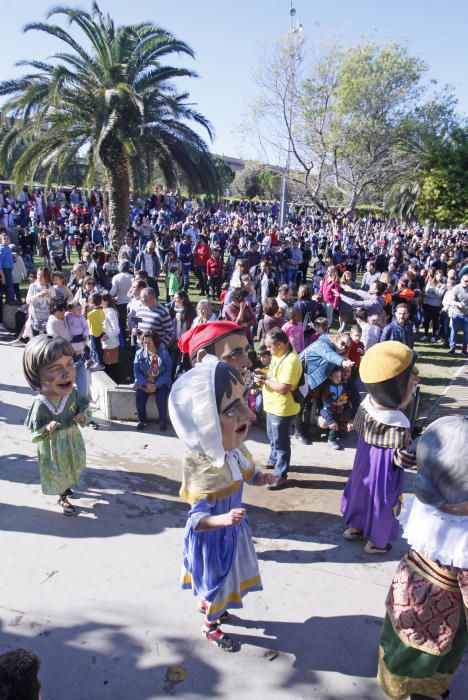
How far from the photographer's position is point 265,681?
297 centimetres

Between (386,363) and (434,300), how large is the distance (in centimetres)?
811

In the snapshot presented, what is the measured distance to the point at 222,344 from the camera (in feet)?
11.9

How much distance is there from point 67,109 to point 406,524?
12.5 meters

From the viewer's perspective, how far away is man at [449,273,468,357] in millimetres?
10195

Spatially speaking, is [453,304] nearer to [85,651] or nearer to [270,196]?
[85,651]

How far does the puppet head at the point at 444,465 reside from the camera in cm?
233

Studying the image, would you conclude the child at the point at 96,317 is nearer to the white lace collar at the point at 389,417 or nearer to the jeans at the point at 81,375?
the jeans at the point at 81,375

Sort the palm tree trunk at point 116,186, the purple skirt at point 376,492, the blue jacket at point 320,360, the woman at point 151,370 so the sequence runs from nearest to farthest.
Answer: the purple skirt at point 376,492 < the blue jacket at point 320,360 < the woman at point 151,370 < the palm tree trunk at point 116,186

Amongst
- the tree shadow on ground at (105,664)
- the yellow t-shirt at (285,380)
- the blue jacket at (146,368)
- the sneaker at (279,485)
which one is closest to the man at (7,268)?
the blue jacket at (146,368)

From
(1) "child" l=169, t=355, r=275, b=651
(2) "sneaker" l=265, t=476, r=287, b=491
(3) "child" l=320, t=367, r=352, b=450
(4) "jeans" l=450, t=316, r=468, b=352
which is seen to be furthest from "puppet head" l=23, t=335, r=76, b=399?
(4) "jeans" l=450, t=316, r=468, b=352

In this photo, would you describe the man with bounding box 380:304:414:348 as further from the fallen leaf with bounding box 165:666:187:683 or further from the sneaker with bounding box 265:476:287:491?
the fallen leaf with bounding box 165:666:187:683

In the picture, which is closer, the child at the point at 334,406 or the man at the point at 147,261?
the child at the point at 334,406

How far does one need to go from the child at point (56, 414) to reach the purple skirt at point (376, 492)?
226cm

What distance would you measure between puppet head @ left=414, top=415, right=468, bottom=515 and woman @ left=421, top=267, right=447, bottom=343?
917 centimetres
